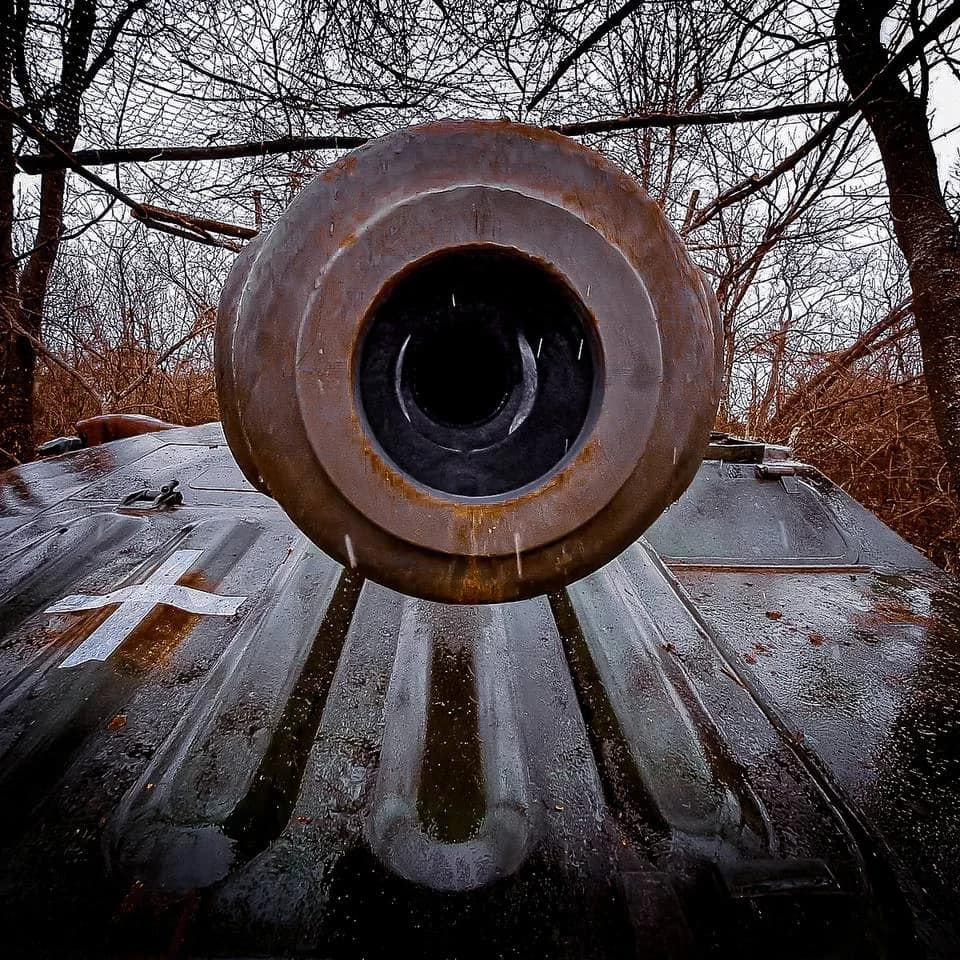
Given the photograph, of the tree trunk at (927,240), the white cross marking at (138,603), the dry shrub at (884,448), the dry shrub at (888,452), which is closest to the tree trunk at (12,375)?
the dry shrub at (884,448)

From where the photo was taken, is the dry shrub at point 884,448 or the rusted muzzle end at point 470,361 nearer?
the rusted muzzle end at point 470,361

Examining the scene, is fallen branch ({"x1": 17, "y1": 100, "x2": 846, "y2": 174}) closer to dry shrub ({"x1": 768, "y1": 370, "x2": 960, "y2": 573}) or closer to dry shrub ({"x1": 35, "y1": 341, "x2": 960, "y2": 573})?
dry shrub ({"x1": 35, "y1": 341, "x2": 960, "y2": 573})

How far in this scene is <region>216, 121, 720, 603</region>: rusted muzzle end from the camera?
744 mm

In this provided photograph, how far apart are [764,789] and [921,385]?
5892 mm

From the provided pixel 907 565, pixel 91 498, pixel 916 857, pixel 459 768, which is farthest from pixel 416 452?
pixel 91 498

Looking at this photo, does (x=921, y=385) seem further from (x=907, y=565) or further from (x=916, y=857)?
(x=916, y=857)

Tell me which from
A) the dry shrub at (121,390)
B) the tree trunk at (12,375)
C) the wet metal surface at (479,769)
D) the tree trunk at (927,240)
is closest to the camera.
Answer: the wet metal surface at (479,769)

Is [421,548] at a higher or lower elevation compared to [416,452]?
lower

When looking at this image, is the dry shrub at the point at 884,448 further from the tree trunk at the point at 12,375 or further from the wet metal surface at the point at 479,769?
the wet metal surface at the point at 479,769

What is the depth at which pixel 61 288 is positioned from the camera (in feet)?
27.3

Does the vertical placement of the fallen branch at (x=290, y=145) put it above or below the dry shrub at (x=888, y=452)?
above

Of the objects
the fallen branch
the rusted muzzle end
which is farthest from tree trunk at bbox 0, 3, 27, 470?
the rusted muzzle end

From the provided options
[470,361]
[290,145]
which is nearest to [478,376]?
[470,361]

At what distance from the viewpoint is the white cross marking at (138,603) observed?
152 centimetres
